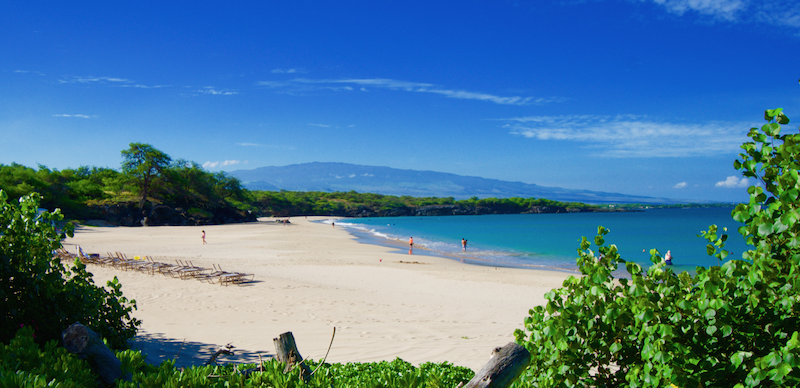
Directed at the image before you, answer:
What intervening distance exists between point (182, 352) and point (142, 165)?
2637 inches

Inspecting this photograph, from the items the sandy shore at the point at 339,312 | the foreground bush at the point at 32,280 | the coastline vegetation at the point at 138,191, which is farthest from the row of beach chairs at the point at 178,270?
the coastline vegetation at the point at 138,191

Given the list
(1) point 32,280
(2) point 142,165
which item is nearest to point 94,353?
(1) point 32,280

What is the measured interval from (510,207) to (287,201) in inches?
3315

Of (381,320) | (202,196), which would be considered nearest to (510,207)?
(202,196)

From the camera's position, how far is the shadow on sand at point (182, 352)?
6521 mm

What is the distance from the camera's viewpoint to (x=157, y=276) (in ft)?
52.7

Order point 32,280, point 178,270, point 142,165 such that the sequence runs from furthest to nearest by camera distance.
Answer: point 142,165, point 178,270, point 32,280

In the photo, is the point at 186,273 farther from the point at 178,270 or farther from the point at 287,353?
the point at 287,353

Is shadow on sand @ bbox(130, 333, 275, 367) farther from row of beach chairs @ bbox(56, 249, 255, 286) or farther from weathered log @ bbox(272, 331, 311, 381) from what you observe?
row of beach chairs @ bbox(56, 249, 255, 286)

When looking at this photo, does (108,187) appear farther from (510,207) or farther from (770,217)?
(510,207)

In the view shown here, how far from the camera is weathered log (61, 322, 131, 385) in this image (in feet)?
11.4

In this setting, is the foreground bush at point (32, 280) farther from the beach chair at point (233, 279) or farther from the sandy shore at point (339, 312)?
the beach chair at point (233, 279)

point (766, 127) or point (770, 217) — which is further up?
point (766, 127)

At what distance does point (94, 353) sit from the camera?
3488mm
